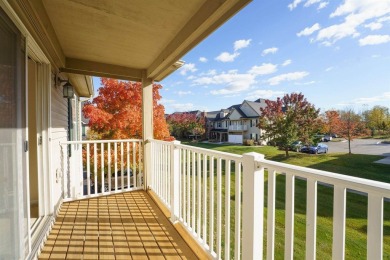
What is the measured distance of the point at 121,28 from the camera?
106 inches

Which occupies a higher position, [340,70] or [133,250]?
[340,70]

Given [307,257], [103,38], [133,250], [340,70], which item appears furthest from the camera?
[340,70]

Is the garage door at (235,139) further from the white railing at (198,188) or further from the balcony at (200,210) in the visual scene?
the white railing at (198,188)

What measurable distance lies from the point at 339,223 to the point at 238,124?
109 feet

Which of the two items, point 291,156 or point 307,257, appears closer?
point 307,257

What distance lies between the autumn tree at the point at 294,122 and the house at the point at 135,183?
15.2 metres

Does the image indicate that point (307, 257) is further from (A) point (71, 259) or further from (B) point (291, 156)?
(B) point (291, 156)

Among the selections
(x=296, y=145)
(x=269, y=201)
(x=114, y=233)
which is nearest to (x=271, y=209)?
(x=269, y=201)

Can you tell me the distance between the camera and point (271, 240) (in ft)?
4.59

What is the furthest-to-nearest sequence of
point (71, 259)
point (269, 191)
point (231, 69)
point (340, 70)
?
1. point (231, 69)
2. point (340, 70)
3. point (71, 259)
4. point (269, 191)

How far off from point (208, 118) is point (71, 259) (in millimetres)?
38855

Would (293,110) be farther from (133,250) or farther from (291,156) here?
(133,250)

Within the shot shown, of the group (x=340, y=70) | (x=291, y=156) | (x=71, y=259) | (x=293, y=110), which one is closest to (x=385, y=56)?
(x=340, y=70)

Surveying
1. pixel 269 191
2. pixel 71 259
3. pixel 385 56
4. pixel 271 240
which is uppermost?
pixel 385 56
